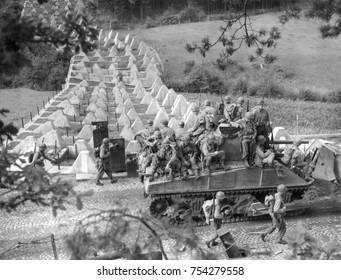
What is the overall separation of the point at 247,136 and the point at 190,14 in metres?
34.4

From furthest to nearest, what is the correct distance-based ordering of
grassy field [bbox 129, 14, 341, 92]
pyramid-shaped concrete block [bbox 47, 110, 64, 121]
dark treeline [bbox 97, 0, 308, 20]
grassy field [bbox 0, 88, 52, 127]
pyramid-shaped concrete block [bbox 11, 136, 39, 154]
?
1. dark treeline [bbox 97, 0, 308, 20]
2. grassy field [bbox 129, 14, 341, 92]
3. grassy field [bbox 0, 88, 52, 127]
4. pyramid-shaped concrete block [bbox 47, 110, 64, 121]
5. pyramid-shaped concrete block [bbox 11, 136, 39, 154]

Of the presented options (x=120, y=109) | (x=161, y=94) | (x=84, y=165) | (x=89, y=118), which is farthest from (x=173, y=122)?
(x=161, y=94)

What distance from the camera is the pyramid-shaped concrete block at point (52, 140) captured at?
63.5 ft

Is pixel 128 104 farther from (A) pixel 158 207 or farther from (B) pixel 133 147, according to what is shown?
(A) pixel 158 207

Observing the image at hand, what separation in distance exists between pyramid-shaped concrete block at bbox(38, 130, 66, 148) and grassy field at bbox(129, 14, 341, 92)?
594 inches

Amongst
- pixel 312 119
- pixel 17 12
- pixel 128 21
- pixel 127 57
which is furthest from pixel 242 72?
pixel 17 12

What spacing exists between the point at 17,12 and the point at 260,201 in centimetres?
908

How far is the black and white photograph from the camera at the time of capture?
239 inches

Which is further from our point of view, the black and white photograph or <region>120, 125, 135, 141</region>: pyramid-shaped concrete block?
<region>120, 125, 135, 141</region>: pyramid-shaped concrete block

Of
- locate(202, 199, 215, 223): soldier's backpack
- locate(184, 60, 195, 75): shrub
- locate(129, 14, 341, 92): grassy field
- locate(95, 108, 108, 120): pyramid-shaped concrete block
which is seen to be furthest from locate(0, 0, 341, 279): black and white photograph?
locate(184, 60, 195, 75): shrub

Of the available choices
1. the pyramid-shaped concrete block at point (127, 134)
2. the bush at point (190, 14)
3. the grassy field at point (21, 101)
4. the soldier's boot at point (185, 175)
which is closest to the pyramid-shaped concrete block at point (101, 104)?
the pyramid-shaped concrete block at point (127, 134)

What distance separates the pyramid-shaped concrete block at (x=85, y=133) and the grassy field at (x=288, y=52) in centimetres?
1374

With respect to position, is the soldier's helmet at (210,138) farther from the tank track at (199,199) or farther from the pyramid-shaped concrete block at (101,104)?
the pyramid-shaped concrete block at (101,104)

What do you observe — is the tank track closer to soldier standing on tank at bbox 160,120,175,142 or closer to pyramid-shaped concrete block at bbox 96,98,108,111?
soldier standing on tank at bbox 160,120,175,142
